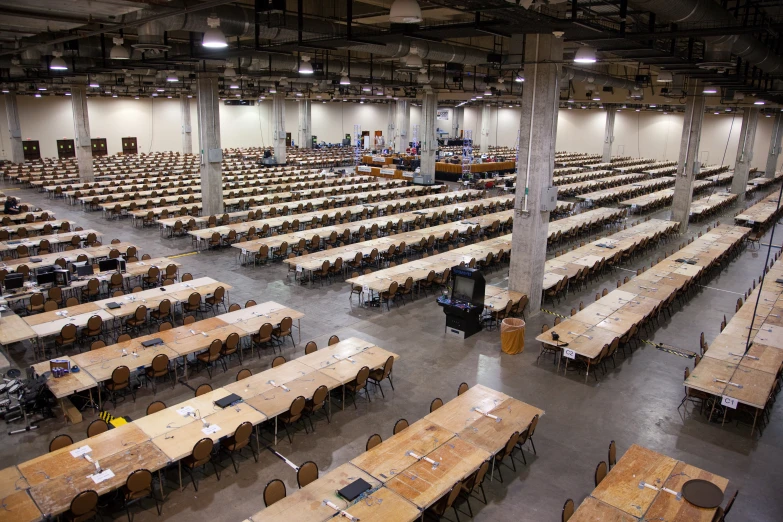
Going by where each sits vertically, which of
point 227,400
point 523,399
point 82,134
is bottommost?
point 523,399

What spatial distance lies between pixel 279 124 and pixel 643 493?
4306cm

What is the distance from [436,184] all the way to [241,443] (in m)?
33.0

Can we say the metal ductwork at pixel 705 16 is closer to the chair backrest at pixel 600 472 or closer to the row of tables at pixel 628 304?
the row of tables at pixel 628 304

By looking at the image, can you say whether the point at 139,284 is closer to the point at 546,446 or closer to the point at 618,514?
the point at 546,446

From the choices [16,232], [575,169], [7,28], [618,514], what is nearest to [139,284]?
[16,232]

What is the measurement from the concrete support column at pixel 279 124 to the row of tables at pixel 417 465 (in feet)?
131

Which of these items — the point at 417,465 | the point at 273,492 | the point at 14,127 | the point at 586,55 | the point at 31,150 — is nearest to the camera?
the point at 273,492

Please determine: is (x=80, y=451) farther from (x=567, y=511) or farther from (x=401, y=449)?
(x=567, y=511)

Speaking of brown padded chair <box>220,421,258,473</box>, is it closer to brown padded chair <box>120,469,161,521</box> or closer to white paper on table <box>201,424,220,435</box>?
white paper on table <box>201,424,220,435</box>

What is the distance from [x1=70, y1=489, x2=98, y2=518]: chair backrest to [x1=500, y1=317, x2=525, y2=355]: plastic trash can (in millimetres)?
9404

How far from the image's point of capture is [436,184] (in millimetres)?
40344

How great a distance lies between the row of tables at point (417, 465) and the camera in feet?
22.7

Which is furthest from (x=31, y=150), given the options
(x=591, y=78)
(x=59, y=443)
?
Answer: (x=59, y=443)

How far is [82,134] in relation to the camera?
3600 centimetres
